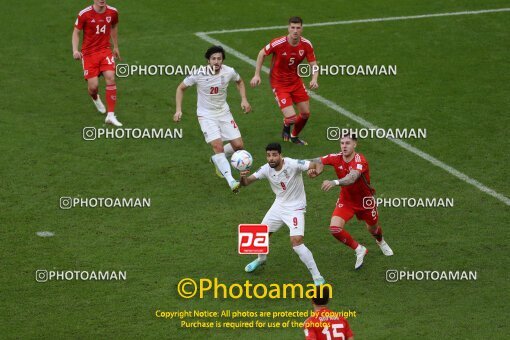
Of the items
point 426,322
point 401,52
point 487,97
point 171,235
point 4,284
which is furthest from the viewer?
point 401,52

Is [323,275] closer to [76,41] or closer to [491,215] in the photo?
[491,215]

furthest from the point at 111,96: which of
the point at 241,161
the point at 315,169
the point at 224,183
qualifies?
the point at 315,169

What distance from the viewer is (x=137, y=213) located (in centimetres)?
1906

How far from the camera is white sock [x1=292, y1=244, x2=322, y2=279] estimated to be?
1636 centimetres

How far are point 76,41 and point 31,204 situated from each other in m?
3.93

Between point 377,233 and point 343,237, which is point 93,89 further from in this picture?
point 377,233

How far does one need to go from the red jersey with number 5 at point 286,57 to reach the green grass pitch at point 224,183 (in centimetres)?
136

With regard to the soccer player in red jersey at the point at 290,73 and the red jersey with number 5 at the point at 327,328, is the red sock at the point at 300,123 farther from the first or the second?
the red jersey with number 5 at the point at 327,328

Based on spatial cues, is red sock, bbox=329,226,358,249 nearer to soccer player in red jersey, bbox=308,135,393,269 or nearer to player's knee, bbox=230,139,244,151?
soccer player in red jersey, bbox=308,135,393,269

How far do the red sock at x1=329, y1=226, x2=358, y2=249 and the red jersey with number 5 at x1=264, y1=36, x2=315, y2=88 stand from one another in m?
5.00

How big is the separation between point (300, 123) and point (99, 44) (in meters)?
4.40

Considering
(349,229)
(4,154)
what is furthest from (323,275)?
(4,154)

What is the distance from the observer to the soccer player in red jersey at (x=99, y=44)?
21.6m

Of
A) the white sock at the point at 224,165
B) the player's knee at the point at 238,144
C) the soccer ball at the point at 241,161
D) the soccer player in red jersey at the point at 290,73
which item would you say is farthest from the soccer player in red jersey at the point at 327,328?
the soccer player in red jersey at the point at 290,73
